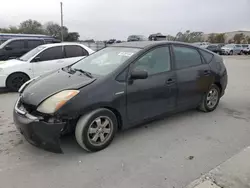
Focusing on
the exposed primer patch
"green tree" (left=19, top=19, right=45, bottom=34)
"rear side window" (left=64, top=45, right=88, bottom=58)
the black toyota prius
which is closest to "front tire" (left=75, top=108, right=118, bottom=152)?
the black toyota prius

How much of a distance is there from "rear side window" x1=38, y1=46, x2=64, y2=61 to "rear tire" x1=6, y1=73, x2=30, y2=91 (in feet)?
2.62

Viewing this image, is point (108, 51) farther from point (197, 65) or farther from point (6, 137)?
point (6, 137)

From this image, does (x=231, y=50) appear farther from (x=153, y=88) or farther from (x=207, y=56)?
(x=153, y=88)

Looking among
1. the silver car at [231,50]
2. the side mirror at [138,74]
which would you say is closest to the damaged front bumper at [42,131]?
the side mirror at [138,74]

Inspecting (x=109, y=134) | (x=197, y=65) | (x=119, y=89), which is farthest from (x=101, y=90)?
(x=197, y=65)

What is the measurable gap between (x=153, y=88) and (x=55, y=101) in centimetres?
157

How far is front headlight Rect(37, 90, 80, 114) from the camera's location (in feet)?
9.34

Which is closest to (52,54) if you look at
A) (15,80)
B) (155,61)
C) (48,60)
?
(48,60)

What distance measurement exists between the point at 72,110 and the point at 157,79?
1545mm

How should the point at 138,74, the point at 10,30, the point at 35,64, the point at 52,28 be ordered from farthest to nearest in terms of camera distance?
1. the point at 52,28
2. the point at 10,30
3. the point at 35,64
4. the point at 138,74

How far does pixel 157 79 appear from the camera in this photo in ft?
12.2

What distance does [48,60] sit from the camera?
23.5 ft

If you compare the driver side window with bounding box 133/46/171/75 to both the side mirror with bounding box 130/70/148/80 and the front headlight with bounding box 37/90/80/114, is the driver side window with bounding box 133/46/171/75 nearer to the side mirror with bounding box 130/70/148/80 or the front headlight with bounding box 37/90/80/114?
the side mirror with bounding box 130/70/148/80

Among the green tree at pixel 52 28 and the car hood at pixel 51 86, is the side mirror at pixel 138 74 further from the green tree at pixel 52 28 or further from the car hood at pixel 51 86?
the green tree at pixel 52 28
